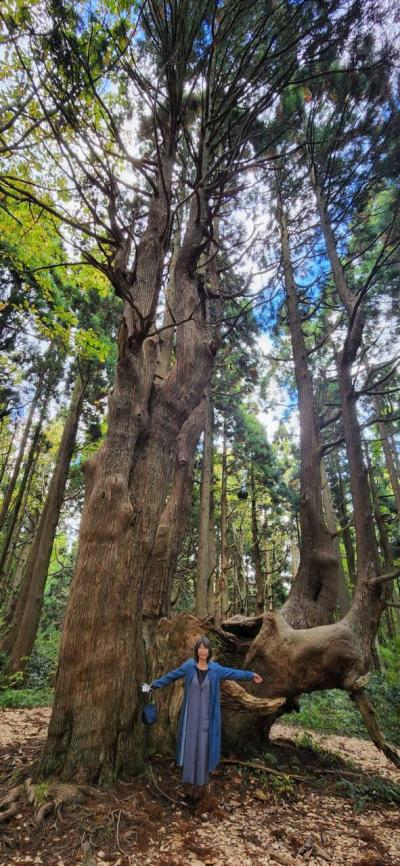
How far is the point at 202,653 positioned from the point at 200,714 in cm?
49

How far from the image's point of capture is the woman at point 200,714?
3.30m

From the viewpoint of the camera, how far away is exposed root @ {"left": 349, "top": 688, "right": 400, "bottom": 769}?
3723 millimetres

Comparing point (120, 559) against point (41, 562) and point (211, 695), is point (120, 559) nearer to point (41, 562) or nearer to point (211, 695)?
point (211, 695)

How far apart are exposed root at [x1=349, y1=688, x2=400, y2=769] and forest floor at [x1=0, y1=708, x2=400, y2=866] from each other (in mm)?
475

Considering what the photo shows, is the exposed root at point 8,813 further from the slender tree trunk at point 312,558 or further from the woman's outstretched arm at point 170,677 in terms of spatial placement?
the slender tree trunk at point 312,558

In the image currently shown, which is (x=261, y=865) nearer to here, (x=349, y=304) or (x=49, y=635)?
(x=349, y=304)

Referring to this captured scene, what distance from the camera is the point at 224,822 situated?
3.14 m

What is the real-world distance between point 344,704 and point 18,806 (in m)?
10.3

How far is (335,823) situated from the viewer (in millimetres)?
3330

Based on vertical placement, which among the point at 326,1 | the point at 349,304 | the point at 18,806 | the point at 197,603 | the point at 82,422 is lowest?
the point at 18,806

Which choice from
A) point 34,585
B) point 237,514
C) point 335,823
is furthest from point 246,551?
point 335,823

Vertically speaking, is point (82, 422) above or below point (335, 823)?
above

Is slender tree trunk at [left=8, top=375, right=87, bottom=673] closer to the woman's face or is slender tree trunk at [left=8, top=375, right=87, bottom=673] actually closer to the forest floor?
the forest floor

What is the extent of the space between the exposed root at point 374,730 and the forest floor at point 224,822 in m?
0.47
